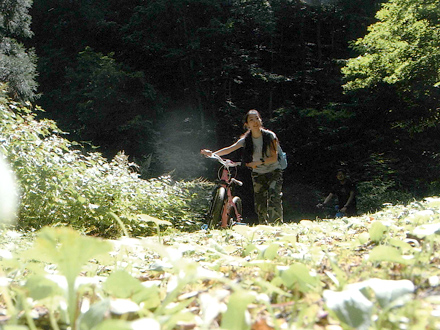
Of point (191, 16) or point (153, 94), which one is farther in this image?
point (191, 16)

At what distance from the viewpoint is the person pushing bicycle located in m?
5.10

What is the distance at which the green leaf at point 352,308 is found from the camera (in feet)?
2.19

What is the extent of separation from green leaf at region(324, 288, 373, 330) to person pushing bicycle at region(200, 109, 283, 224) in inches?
173

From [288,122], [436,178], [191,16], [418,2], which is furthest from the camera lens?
[191,16]

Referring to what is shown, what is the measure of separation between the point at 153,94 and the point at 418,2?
1051 centimetres

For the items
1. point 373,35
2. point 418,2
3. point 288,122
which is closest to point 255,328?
point 418,2

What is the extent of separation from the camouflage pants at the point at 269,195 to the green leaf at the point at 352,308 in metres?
4.56

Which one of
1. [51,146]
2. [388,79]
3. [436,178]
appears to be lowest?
[436,178]

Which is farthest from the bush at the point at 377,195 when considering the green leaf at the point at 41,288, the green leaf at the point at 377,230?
the green leaf at the point at 41,288

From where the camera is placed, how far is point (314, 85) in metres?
19.9

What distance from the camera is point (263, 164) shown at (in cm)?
512

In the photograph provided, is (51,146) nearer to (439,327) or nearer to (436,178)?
(439,327)

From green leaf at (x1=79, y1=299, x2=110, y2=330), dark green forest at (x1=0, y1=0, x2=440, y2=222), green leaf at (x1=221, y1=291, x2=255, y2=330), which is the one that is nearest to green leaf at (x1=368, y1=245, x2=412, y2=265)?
green leaf at (x1=221, y1=291, x2=255, y2=330)

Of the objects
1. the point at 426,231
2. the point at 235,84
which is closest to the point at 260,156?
the point at 426,231
